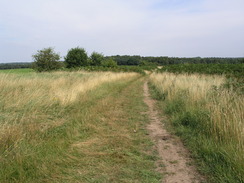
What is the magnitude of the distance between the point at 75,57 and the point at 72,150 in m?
38.4

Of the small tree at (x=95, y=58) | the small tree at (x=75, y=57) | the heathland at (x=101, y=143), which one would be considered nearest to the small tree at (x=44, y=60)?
the small tree at (x=75, y=57)

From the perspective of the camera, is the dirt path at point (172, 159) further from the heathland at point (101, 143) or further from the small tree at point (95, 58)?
the small tree at point (95, 58)

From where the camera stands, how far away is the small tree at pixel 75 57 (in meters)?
38.8

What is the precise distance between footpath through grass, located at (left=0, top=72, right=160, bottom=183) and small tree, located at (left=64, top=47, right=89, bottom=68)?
117 ft

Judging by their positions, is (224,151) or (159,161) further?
(159,161)

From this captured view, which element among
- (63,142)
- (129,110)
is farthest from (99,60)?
(63,142)

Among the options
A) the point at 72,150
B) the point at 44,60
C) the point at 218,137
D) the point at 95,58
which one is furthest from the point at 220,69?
the point at 95,58

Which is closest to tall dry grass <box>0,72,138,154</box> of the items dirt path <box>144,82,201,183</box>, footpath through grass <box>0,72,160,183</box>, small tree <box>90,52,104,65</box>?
footpath through grass <box>0,72,160,183</box>

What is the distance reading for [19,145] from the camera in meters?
3.19

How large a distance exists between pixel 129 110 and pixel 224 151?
14.0 feet

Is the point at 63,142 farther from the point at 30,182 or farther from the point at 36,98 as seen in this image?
the point at 36,98

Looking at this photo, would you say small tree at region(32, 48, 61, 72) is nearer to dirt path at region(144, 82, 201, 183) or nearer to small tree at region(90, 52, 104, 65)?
small tree at region(90, 52, 104, 65)

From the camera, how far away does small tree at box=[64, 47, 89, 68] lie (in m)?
38.8

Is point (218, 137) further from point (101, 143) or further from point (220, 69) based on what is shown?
point (220, 69)
